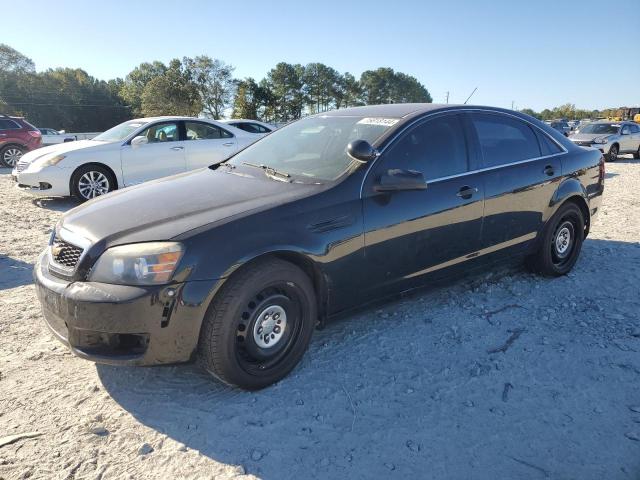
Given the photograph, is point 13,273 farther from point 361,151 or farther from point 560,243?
point 560,243

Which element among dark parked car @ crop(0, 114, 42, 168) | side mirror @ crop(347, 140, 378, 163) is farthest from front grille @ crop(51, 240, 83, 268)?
dark parked car @ crop(0, 114, 42, 168)

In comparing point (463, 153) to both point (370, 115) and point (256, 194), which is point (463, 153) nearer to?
point (370, 115)

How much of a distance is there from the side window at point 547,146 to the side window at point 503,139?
0.23 feet

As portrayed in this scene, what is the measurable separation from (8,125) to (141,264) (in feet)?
50.8

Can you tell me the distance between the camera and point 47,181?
802cm

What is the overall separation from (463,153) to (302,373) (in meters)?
2.08

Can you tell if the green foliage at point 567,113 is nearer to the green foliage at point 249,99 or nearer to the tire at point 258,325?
the green foliage at point 249,99

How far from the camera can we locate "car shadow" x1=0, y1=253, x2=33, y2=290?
14.9 ft

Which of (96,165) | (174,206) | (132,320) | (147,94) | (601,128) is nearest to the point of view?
(132,320)

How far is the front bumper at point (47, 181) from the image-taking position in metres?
8.02

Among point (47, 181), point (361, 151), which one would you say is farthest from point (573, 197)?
point (47, 181)

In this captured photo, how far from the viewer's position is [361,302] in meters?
3.23

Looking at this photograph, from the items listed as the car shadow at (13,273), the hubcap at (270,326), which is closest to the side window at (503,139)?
the hubcap at (270,326)

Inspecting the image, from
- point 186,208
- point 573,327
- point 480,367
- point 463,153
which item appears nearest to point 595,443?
point 480,367
